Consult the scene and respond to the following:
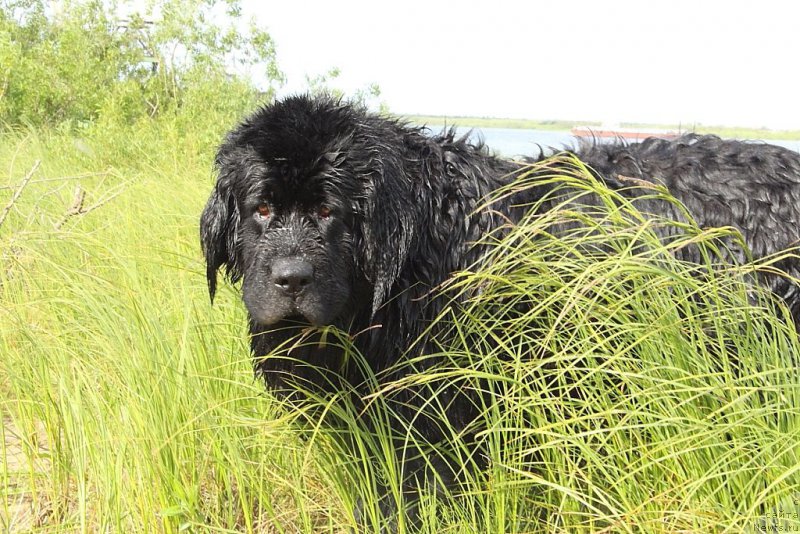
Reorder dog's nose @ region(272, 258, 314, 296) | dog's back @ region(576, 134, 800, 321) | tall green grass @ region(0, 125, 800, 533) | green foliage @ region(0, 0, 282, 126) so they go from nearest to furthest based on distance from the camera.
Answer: tall green grass @ region(0, 125, 800, 533) → dog's nose @ region(272, 258, 314, 296) → dog's back @ region(576, 134, 800, 321) → green foliage @ region(0, 0, 282, 126)

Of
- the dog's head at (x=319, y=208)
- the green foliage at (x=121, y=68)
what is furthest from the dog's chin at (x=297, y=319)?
the green foliage at (x=121, y=68)

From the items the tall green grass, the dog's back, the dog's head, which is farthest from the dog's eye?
the dog's back

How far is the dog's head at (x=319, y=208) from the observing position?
2.68 metres

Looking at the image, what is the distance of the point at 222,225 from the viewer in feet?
10.2

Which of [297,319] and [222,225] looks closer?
[297,319]

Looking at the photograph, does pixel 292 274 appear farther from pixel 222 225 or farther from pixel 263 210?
pixel 222 225

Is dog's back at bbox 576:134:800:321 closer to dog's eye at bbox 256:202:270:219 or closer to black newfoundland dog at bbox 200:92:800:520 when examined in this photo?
black newfoundland dog at bbox 200:92:800:520

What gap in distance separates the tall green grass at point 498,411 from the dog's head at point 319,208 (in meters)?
0.26

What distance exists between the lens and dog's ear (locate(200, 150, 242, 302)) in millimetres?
3010

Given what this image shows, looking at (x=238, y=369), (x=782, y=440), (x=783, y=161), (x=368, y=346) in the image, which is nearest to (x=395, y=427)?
(x=368, y=346)

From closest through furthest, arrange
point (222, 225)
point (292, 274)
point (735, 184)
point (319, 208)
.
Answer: point (292, 274)
point (319, 208)
point (222, 225)
point (735, 184)

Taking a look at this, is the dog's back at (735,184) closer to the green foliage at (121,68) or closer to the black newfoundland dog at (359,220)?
A: the black newfoundland dog at (359,220)

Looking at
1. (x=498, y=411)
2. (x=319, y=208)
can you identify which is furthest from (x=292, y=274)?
(x=498, y=411)

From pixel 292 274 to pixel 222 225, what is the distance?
66cm
